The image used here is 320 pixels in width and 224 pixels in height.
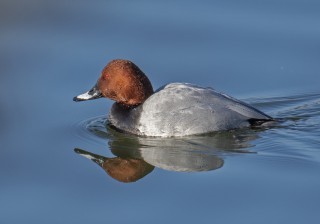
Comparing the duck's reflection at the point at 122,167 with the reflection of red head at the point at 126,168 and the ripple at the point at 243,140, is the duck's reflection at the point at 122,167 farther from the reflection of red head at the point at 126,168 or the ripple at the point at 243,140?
the ripple at the point at 243,140

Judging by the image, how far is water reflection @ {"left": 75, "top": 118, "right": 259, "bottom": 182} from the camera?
6.46m

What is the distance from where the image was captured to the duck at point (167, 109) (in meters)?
7.23

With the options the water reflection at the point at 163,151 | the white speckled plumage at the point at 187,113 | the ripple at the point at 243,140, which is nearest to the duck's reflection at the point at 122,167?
the water reflection at the point at 163,151

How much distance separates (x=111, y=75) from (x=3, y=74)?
5.34m

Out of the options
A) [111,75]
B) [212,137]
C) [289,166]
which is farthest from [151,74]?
[289,166]

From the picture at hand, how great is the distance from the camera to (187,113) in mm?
7227

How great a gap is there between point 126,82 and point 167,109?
640 mm

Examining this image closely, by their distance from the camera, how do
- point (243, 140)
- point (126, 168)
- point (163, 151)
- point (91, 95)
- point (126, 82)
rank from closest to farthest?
point (126, 168) < point (163, 151) < point (243, 140) < point (126, 82) < point (91, 95)

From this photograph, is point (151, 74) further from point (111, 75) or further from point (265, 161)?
point (265, 161)

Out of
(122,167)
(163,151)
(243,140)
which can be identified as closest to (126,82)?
(163,151)

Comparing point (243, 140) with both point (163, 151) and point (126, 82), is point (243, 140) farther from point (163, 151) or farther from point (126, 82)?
point (126, 82)

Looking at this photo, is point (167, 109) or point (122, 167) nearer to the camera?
point (122, 167)

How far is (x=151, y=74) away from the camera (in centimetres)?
876

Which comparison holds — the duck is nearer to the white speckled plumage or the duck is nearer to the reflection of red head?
the white speckled plumage
